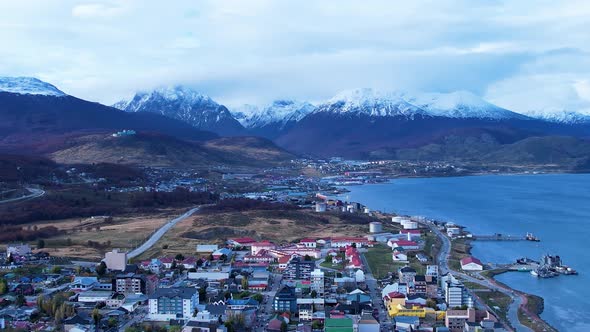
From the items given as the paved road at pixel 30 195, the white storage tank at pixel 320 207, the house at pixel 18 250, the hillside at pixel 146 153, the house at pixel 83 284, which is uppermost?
the hillside at pixel 146 153

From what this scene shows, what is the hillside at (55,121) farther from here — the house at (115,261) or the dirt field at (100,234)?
the house at (115,261)

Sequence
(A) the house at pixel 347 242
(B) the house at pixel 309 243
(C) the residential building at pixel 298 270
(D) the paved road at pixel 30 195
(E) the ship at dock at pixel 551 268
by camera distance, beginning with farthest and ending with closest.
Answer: (D) the paved road at pixel 30 195 → (A) the house at pixel 347 242 → (B) the house at pixel 309 243 → (E) the ship at dock at pixel 551 268 → (C) the residential building at pixel 298 270

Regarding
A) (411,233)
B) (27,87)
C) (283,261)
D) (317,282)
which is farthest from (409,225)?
(27,87)

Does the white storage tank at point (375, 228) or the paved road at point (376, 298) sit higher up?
the white storage tank at point (375, 228)

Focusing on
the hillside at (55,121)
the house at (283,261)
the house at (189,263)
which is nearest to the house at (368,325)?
the house at (283,261)

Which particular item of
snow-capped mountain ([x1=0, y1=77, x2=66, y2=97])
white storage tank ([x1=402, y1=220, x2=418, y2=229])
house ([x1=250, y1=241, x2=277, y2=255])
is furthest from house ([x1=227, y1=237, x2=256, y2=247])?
snow-capped mountain ([x1=0, y1=77, x2=66, y2=97])

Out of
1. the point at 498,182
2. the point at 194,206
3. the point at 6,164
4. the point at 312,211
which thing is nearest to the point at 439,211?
the point at 312,211

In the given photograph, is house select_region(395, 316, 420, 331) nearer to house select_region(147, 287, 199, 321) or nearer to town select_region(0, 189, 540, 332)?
town select_region(0, 189, 540, 332)

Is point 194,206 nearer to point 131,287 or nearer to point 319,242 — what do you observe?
point 319,242
